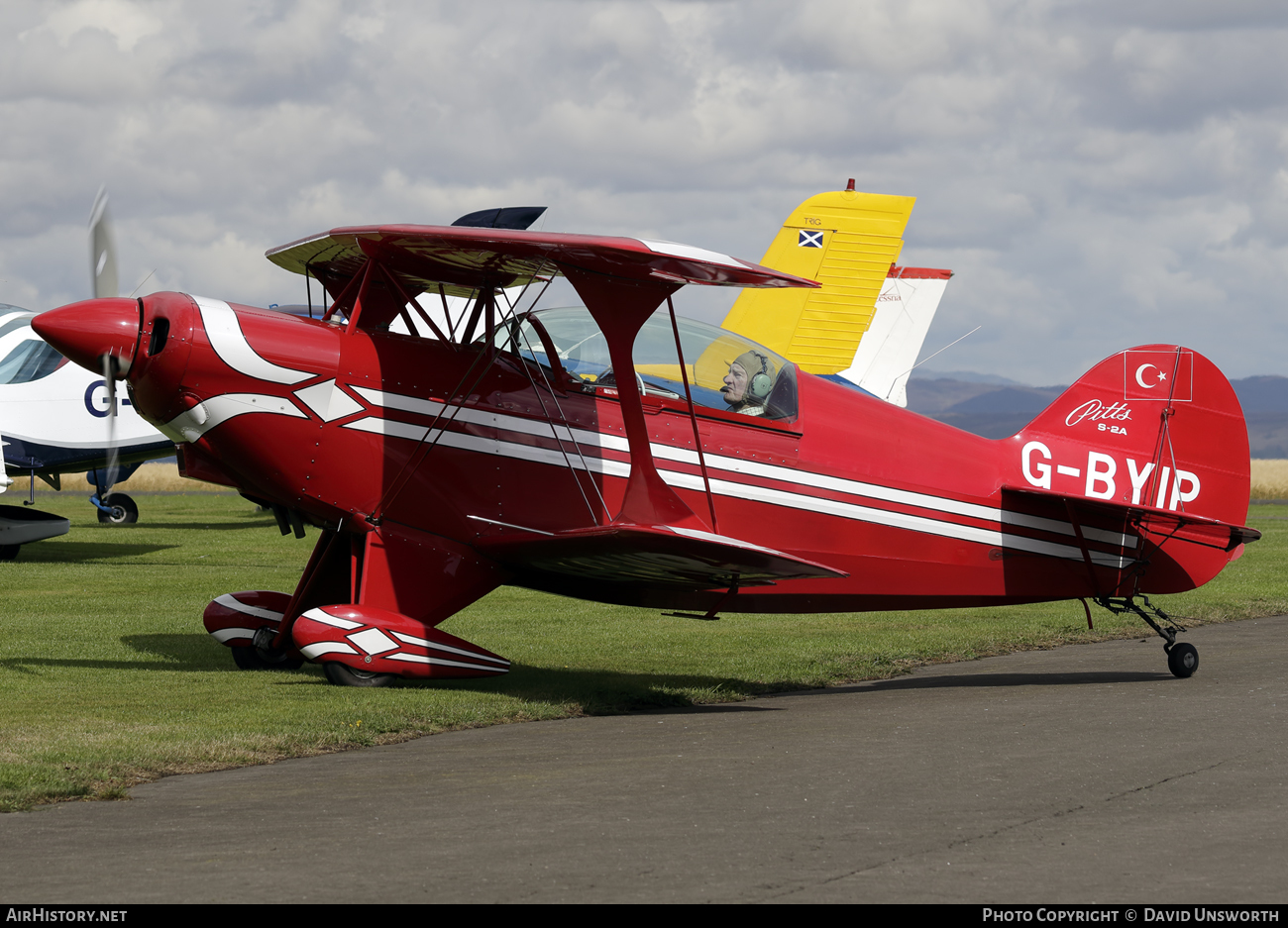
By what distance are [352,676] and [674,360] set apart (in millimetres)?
3299

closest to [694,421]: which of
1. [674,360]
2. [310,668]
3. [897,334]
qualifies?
[674,360]

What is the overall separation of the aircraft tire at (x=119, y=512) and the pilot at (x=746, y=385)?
20729 millimetres

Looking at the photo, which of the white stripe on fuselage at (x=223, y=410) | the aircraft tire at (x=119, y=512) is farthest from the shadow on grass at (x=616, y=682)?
the aircraft tire at (x=119, y=512)

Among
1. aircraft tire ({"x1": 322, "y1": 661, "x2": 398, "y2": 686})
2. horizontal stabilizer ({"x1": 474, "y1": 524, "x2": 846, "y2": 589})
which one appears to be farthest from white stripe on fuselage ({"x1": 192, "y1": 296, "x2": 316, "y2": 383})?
aircraft tire ({"x1": 322, "y1": 661, "x2": 398, "y2": 686})

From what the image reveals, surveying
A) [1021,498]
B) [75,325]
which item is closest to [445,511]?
[75,325]

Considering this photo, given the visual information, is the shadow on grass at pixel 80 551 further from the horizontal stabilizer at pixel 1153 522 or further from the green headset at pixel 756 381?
the horizontal stabilizer at pixel 1153 522

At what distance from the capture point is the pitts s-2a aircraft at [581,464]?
9453 mm

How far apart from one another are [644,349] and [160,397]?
3.46m

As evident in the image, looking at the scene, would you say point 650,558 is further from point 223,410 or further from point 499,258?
point 223,410

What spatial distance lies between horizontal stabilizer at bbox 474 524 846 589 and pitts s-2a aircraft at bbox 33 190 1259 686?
0.10 feet

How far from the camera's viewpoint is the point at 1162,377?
1184 centimetres

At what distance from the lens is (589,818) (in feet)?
20.0
